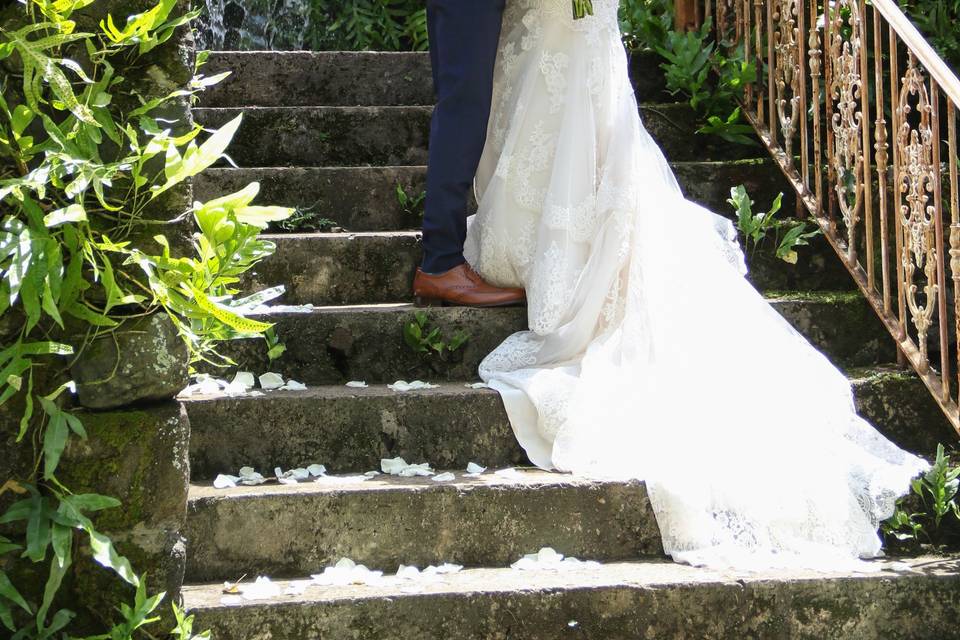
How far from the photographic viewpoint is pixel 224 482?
2510 mm

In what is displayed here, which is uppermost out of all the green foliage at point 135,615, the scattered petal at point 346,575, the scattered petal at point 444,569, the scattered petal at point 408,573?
the green foliage at point 135,615

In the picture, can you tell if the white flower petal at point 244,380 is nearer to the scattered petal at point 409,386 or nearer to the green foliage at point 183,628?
the scattered petal at point 409,386

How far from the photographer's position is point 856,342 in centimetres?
322

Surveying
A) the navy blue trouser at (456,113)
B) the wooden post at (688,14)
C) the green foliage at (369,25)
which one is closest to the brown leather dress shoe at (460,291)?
the navy blue trouser at (456,113)

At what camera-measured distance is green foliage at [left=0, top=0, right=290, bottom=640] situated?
170 centimetres

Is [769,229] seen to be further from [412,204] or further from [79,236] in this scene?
[79,236]

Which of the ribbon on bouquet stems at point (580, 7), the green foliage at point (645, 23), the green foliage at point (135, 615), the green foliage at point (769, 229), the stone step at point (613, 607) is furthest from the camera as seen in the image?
the green foliage at point (645, 23)

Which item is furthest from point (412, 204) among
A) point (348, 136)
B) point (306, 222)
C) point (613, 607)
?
point (613, 607)

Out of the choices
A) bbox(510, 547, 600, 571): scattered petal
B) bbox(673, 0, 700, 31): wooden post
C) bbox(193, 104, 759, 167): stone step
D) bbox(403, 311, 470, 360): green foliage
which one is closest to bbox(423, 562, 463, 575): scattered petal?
bbox(510, 547, 600, 571): scattered petal

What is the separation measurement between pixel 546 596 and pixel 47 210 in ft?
4.08

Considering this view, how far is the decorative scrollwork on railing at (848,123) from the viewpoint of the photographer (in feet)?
10.9

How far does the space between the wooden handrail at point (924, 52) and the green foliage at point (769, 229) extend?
617 mm

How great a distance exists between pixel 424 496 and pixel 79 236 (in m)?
1.03

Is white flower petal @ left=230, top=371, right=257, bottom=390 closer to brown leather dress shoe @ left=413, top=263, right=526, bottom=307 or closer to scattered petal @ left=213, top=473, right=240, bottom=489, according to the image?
scattered petal @ left=213, top=473, right=240, bottom=489
